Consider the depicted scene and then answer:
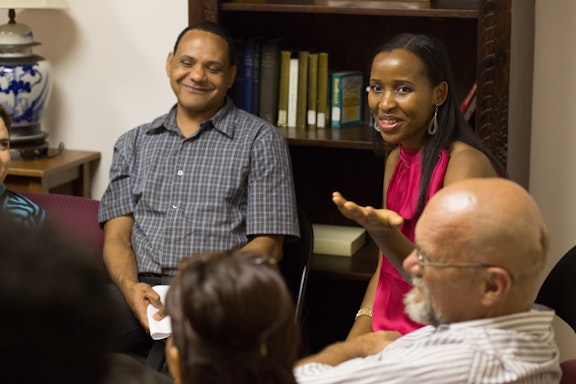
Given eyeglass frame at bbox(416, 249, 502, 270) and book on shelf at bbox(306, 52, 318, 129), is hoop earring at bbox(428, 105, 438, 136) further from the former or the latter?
eyeglass frame at bbox(416, 249, 502, 270)

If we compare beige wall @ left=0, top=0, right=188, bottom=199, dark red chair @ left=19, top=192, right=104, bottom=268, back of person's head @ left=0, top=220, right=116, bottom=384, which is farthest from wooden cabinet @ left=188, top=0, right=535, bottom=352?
back of person's head @ left=0, top=220, right=116, bottom=384

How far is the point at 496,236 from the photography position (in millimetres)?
1712

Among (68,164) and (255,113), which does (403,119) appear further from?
(68,164)

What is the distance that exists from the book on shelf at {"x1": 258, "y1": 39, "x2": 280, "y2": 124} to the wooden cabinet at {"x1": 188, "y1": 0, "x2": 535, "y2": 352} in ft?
0.30

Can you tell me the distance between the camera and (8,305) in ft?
3.14

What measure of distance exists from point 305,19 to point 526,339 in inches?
76.2

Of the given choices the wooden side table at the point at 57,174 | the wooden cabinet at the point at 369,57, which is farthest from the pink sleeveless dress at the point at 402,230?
the wooden side table at the point at 57,174

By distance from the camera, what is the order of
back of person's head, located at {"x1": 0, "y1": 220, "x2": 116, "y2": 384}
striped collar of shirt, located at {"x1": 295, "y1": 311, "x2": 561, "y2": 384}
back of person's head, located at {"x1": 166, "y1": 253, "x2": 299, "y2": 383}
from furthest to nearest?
striped collar of shirt, located at {"x1": 295, "y1": 311, "x2": 561, "y2": 384}
back of person's head, located at {"x1": 166, "y1": 253, "x2": 299, "y2": 383}
back of person's head, located at {"x1": 0, "y1": 220, "x2": 116, "y2": 384}

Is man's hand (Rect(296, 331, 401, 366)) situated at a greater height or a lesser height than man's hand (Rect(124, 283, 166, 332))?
greater

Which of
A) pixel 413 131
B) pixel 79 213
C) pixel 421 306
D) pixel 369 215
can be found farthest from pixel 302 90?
pixel 421 306

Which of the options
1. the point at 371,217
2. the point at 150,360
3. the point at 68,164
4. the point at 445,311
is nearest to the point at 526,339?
the point at 445,311

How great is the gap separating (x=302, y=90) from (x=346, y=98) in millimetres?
153

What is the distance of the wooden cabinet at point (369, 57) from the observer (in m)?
2.83

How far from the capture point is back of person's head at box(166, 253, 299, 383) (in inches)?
48.4
